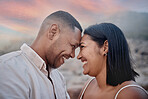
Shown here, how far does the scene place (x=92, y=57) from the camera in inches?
57.8

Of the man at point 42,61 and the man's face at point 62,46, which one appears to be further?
the man's face at point 62,46

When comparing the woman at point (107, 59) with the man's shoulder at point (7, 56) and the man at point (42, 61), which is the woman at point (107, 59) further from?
the man's shoulder at point (7, 56)

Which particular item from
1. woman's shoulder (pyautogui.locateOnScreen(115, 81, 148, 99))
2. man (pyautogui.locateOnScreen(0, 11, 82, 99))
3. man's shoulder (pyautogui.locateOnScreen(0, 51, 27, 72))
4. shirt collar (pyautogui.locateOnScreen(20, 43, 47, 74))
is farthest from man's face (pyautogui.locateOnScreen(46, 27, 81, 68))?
woman's shoulder (pyautogui.locateOnScreen(115, 81, 148, 99))

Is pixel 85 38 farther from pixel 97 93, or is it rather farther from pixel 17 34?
pixel 17 34

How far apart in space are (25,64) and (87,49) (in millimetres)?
514

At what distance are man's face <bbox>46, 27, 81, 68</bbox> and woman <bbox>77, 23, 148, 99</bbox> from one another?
0.08 m

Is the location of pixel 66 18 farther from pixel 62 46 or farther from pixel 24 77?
pixel 24 77

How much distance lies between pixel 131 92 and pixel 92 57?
1.35 feet

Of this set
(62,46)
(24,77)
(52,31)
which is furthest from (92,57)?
(24,77)

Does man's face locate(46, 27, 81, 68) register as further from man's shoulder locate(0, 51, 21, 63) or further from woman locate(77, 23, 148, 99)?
man's shoulder locate(0, 51, 21, 63)

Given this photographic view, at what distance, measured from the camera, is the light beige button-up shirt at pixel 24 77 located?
1.12m

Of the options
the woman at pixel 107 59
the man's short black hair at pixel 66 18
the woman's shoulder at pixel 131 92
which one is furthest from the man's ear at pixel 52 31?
the woman's shoulder at pixel 131 92

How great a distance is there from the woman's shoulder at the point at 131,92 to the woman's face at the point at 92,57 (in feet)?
0.83

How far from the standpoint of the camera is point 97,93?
5.07ft
